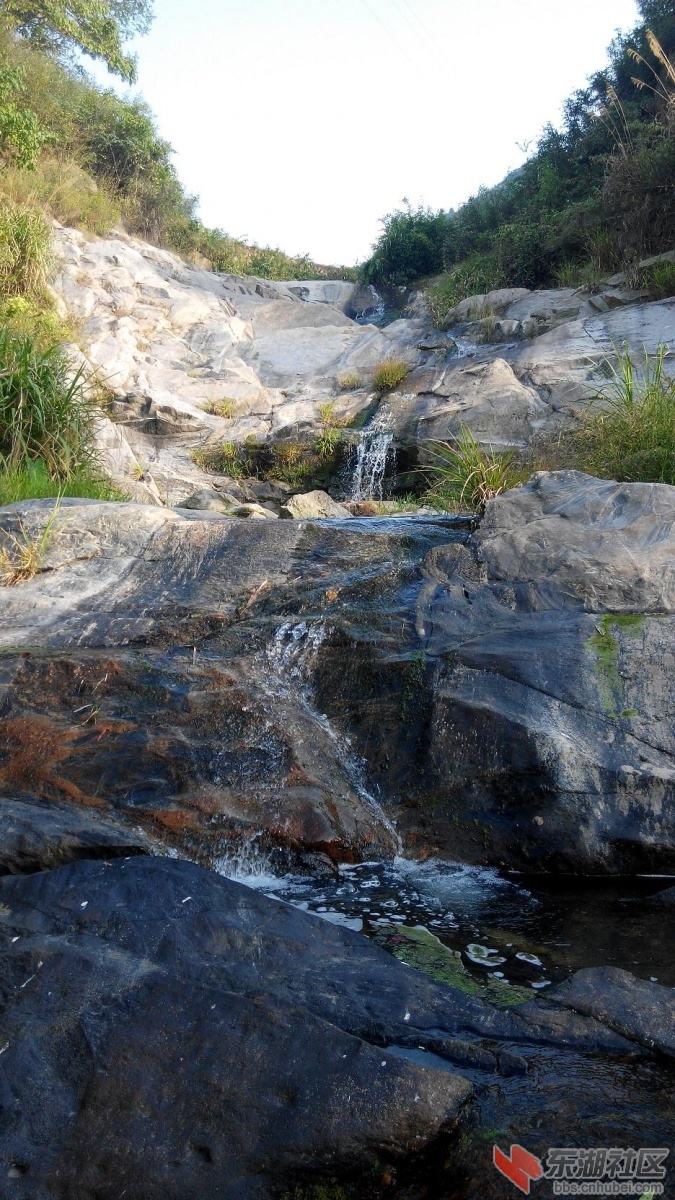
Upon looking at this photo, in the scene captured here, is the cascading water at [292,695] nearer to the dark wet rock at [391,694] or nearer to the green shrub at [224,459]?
the dark wet rock at [391,694]

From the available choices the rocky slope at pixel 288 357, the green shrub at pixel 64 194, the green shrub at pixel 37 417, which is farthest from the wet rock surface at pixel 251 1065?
the green shrub at pixel 64 194

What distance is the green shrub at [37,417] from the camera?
789 centimetres

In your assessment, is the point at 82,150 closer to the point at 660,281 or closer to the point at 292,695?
the point at 660,281

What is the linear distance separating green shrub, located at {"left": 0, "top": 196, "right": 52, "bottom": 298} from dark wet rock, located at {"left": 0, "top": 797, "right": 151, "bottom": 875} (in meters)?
12.1

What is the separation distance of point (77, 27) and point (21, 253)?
392 inches

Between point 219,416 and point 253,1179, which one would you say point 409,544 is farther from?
point 219,416

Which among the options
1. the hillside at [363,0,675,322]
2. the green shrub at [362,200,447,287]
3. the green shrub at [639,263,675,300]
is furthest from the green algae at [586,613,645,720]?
the green shrub at [362,200,447,287]

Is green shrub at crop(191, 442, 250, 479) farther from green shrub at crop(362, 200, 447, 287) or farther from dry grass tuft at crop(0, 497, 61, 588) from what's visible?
green shrub at crop(362, 200, 447, 287)

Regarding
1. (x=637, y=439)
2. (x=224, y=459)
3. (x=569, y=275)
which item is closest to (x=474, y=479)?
(x=637, y=439)

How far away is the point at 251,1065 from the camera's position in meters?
2.23

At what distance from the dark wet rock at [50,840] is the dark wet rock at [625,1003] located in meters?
1.71

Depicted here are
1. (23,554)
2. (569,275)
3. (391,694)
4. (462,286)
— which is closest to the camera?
(391,694)

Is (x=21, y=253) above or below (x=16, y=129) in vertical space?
below

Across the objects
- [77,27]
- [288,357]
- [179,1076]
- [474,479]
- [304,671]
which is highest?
[77,27]
